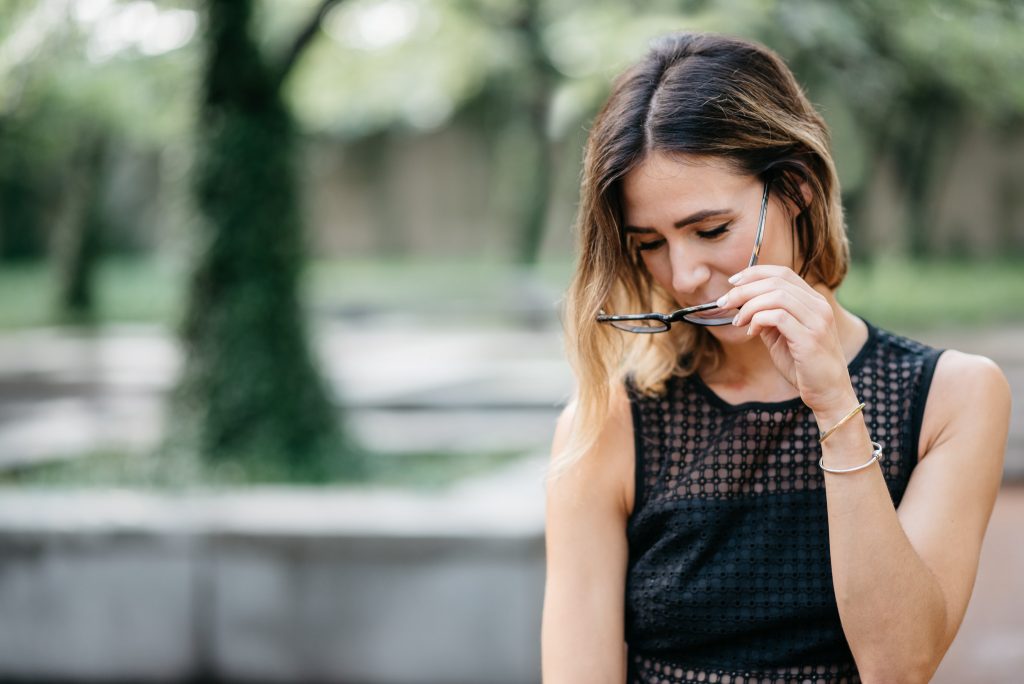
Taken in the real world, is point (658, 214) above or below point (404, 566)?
above

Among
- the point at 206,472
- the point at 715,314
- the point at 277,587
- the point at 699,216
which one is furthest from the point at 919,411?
the point at 206,472

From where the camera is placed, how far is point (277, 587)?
3.91 meters

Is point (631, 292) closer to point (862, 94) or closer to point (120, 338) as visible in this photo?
point (862, 94)

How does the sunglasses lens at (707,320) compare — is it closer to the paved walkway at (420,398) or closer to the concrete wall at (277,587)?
the paved walkway at (420,398)

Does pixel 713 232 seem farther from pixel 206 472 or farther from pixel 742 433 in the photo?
pixel 206 472

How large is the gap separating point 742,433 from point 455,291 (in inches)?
693

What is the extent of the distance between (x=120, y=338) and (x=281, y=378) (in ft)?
37.0

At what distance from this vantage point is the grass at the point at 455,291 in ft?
40.2

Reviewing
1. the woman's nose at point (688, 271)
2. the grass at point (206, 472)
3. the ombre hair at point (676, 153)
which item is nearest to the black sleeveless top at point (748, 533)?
the ombre hair at point (676, 153)

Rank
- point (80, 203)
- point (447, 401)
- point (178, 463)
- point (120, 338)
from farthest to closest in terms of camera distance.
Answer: point (80, 203), point (120, 338), point (447, 401), point (178, 463)

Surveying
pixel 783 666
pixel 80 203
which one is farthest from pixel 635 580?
pixel 80 203

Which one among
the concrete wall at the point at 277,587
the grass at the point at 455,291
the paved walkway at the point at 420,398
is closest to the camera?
the paved walkway at the point at 420,398

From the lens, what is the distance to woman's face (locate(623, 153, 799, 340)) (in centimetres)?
160

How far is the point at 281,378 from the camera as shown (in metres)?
5.68
